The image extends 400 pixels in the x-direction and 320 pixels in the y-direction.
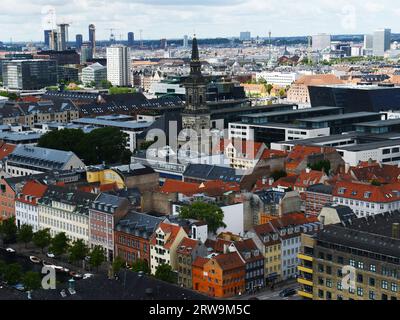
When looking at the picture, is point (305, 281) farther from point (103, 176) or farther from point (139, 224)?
point (103, 176)

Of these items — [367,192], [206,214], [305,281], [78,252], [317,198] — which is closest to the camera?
[305,281]

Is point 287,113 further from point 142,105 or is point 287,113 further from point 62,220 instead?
point 62,220

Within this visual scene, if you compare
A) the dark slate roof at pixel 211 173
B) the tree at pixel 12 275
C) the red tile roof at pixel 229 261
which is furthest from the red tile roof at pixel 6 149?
the red tile roof at pixel 229 261

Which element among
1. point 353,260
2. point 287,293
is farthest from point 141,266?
point 353,260

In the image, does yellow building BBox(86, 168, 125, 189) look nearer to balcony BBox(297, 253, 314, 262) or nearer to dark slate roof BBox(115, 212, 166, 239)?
dark slate roof BBox(115, 212, 166, 239)

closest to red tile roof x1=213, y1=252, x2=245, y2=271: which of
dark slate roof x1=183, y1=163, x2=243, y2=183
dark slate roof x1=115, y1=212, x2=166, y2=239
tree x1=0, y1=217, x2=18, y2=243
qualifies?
dark slate roof x1=115, y1=212, x2=166, y2=239
